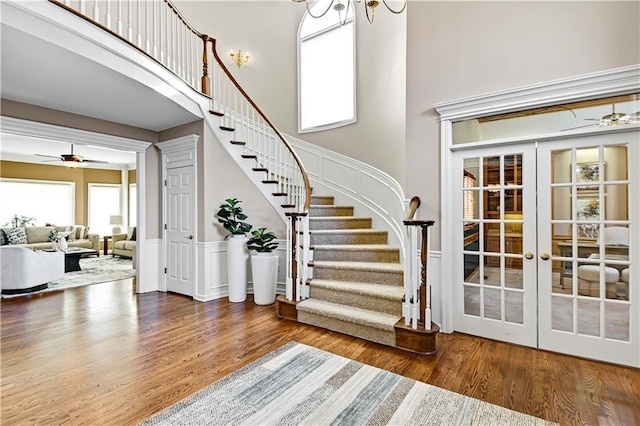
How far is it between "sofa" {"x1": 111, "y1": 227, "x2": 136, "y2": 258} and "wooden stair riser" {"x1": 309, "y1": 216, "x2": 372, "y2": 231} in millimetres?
5293

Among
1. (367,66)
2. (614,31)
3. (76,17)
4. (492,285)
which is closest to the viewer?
(614,31)

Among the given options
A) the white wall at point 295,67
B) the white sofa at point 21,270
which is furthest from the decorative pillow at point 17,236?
the white wall at point 295,67

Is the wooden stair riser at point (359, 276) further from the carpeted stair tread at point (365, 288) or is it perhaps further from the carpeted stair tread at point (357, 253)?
the carpeted stair tread at point (357, 253)

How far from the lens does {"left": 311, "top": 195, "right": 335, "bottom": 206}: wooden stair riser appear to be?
5.00 meters

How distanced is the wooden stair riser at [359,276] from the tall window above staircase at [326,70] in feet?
9.24

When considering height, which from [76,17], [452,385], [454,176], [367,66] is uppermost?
[367,66]

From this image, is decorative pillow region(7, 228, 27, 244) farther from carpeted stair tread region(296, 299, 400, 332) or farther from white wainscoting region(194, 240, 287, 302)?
carpeted stair tread region(296, 299, 400, 332)

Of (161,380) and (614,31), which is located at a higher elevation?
(614,31)

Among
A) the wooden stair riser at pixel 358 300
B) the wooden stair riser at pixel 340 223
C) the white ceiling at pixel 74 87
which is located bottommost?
the wooden stair riser at pixel 358 300

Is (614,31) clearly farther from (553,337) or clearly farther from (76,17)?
(76,17)

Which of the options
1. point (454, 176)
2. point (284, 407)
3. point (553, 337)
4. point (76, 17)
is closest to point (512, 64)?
point (454, 176)

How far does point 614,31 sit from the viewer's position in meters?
2.43

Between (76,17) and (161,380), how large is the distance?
120 inches

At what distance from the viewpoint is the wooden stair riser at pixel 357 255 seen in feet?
12.8
